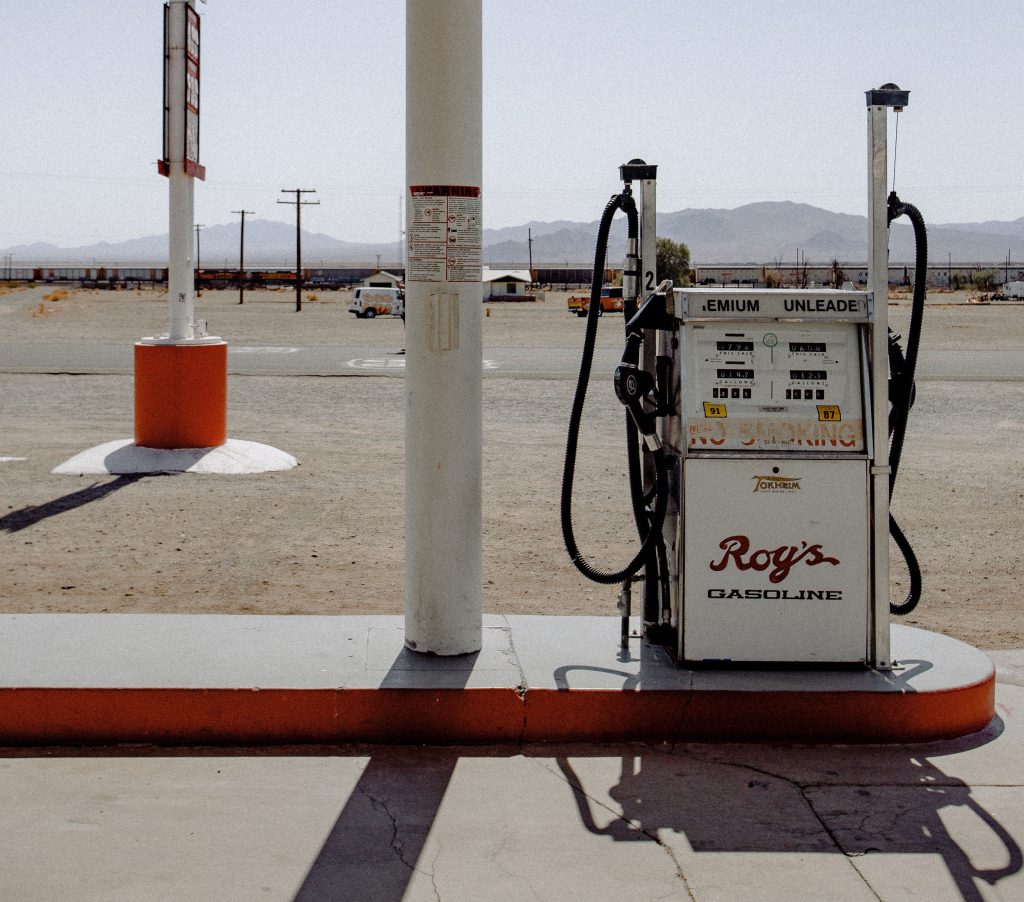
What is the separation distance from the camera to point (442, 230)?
5.45m

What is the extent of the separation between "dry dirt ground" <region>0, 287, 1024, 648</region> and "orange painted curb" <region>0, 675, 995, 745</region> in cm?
82

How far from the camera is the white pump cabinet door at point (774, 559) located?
534 centimetres

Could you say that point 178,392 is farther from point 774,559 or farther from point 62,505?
point 774,559

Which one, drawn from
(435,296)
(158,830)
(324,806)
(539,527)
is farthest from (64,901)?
(539,527)

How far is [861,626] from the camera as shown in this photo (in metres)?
5.42

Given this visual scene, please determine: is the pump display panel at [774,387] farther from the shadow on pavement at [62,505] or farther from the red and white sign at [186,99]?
the red and white sign at [186,99]

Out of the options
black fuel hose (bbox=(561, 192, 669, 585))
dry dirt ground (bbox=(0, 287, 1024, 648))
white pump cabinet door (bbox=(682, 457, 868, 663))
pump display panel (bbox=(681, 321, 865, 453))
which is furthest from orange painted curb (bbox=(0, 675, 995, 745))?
pump display panel (bbox=(681, 321, 865, 453))

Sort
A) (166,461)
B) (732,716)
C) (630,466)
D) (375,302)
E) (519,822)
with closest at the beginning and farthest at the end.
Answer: (519,822) → (732,716) → (630,466) → (166,461) → (375,302)

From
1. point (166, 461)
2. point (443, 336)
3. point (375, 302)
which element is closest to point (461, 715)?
point (443, 336)

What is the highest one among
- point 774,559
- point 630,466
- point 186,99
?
point 186,99

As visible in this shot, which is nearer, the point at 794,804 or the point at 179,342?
the point at 794,804

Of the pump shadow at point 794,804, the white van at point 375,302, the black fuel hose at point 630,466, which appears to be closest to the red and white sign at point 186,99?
the black fuel hose at point 630,466

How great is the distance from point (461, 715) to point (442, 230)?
6.38ft

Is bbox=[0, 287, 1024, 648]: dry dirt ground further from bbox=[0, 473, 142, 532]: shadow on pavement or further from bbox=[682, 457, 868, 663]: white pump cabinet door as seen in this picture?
bbox=[682, 457, 868, 663]: white pump cabinet door
